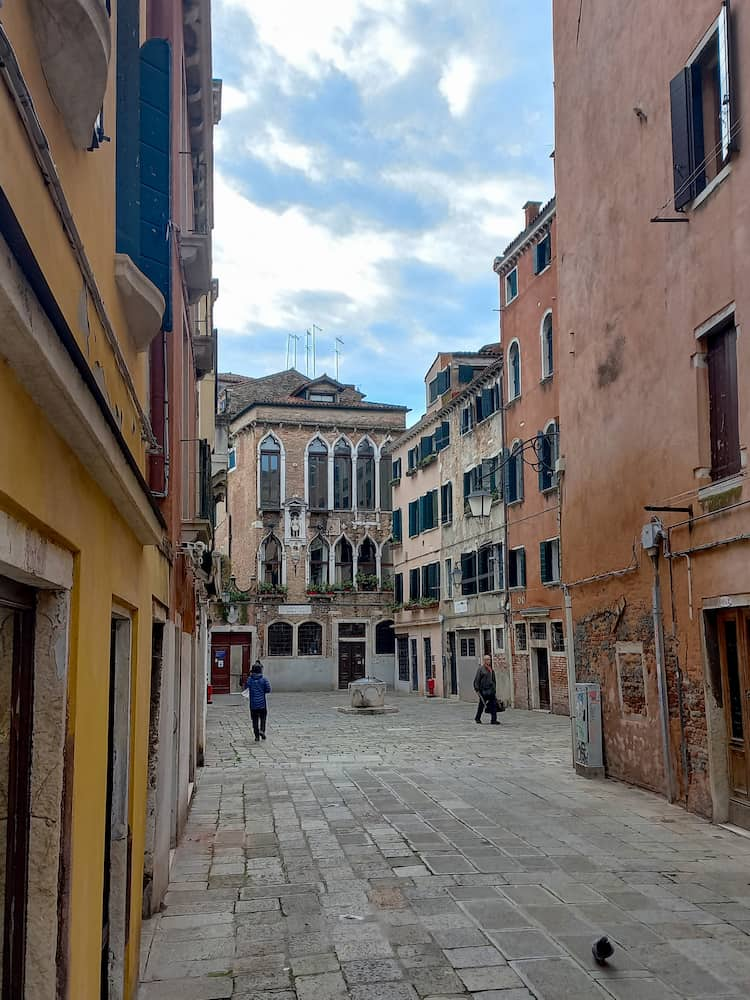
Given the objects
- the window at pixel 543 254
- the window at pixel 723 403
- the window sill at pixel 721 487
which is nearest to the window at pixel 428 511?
the window at pixel 543 254

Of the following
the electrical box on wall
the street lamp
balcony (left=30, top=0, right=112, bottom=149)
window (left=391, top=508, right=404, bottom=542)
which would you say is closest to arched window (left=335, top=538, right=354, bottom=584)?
window (left=391, top=508, right=404, bottom=542)

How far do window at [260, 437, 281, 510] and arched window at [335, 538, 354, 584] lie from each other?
3155 mm

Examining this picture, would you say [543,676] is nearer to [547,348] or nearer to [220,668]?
[547,348]

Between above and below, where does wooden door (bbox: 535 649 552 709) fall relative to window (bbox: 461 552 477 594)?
below

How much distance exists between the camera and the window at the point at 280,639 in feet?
125

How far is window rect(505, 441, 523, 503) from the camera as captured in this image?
26.5m

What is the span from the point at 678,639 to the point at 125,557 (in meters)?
7.34

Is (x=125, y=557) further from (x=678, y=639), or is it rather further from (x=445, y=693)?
(x=445, y=693)

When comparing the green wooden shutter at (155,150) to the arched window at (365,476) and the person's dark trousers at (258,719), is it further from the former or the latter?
the arched window at (365,476)

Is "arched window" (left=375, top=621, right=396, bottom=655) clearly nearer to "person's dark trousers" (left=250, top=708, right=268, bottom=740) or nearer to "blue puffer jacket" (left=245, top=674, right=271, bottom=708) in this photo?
"person's dark trousers" (left=250, top=708, right=268, bottom=740)

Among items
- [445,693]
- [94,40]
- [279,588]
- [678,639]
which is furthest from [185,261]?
[279,588]

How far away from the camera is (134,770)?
15.6ft

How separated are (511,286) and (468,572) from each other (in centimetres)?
888

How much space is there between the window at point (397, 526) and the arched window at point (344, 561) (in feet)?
8.37
